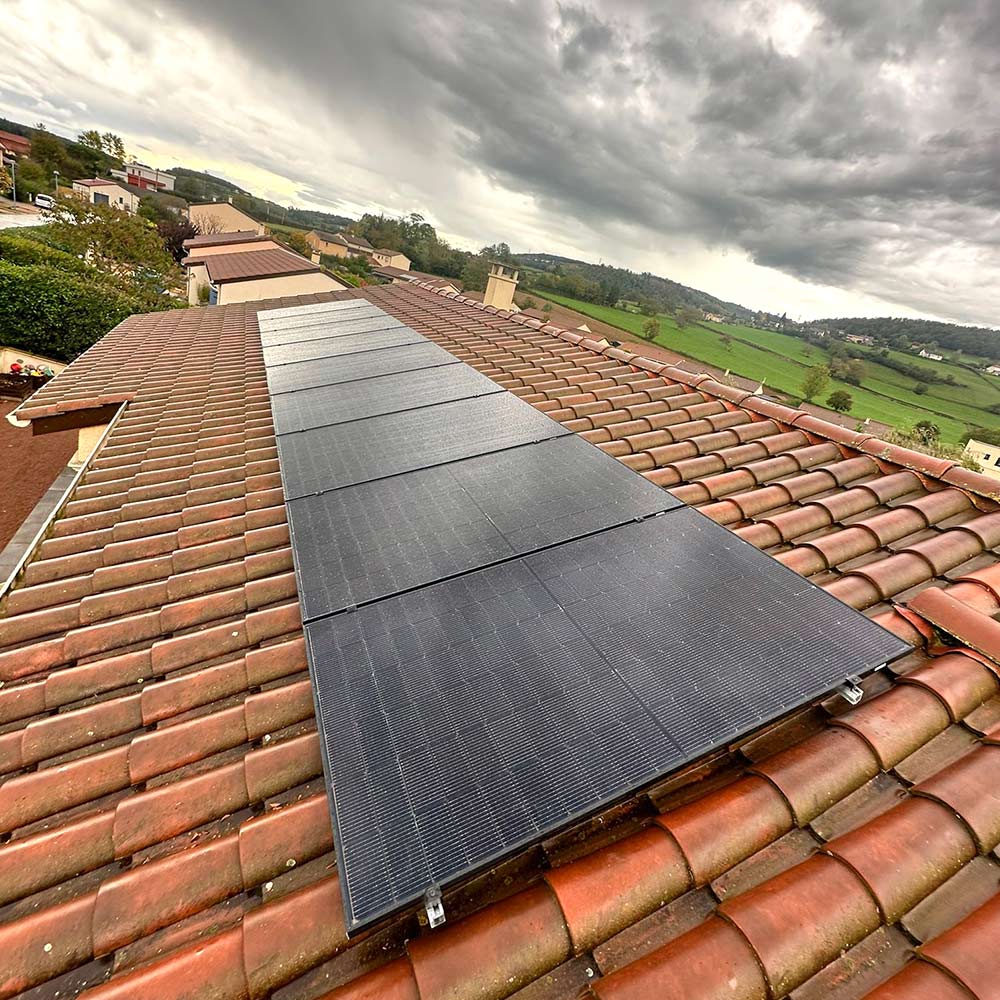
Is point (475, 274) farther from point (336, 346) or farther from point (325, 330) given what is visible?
point (336, 346)

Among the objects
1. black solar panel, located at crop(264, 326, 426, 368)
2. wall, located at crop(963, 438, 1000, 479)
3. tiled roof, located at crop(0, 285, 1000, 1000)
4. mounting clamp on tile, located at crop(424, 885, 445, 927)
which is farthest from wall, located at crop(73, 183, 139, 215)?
wall, located at crop(963, 438, 1000, 479)

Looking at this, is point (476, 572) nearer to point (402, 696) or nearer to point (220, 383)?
point (402, 696)

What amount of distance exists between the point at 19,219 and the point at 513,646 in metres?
77.7

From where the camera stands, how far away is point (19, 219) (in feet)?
168

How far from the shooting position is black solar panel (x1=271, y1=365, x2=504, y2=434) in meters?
6.99

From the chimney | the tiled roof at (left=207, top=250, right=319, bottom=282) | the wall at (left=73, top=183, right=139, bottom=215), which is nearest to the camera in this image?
the chimney

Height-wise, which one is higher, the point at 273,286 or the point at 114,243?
the point at 273,286

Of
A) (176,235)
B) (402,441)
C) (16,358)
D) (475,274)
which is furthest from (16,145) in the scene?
(402,441)

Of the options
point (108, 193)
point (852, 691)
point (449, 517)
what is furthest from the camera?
point (108, 193)

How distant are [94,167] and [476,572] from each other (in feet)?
427

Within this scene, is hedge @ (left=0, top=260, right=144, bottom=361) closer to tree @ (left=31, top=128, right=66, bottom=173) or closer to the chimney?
the chimney

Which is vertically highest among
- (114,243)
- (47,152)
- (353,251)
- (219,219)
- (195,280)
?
(47,152)

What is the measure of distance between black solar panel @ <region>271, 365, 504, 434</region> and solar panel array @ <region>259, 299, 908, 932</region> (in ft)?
5.42

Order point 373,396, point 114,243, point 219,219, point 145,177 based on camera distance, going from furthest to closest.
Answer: point 145,177 < point 219,219 < point 114,243 < point 373,396
